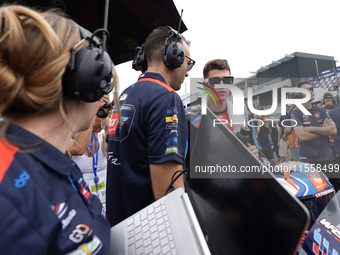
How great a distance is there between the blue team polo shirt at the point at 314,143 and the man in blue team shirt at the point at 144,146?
2690 mm

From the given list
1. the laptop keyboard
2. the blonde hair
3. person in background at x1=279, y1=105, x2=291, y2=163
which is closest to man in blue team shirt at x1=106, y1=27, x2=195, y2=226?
the laptop keyboard

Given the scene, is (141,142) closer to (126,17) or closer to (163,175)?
(163,175)

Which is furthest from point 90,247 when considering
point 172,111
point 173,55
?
A: point 173,55

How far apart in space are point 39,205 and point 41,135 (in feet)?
0.65

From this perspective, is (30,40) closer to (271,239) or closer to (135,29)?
(271,239)

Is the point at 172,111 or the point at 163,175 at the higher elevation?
the point at 172,111

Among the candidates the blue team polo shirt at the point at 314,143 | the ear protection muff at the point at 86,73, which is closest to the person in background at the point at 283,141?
the blue team polo shirt at the point at 314,143

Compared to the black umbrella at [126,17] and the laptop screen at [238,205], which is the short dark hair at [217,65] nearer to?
the black umbrella at [126,17]

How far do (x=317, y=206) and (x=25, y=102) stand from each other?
94cm

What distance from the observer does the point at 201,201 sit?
99 centimetres

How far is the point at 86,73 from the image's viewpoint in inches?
26.4

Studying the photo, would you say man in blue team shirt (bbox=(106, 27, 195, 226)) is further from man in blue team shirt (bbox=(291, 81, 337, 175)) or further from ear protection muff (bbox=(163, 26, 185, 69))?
man in blue team shirt (bbox=(291, 81, 337, 175))

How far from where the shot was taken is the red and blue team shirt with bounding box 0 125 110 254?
448mm

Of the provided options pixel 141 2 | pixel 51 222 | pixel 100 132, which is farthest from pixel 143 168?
pixel 141 2
